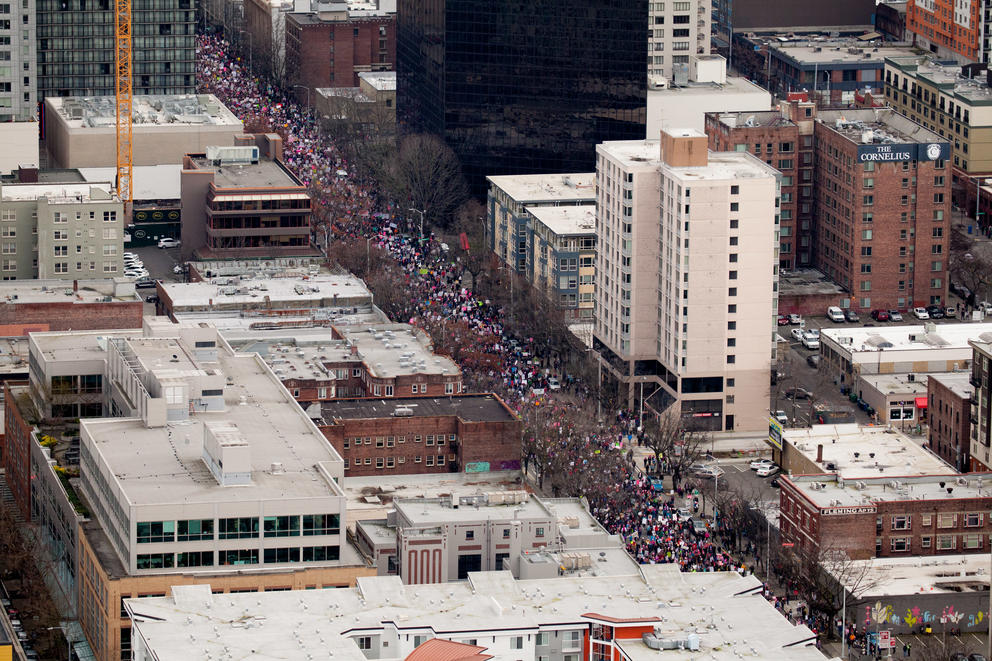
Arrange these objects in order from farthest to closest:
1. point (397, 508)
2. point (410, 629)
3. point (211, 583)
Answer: point (397, 508)
point (211, 583)
point (410, 629)

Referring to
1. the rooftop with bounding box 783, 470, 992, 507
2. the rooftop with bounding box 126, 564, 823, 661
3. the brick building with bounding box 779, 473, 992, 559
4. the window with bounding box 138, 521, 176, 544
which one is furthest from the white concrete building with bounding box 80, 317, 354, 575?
the rooftop with bounding box 783, 470, 992, 507

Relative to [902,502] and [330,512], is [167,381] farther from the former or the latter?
[902,502]

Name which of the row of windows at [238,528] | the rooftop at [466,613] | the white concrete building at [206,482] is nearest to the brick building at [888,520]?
the rooftop at [466,613]

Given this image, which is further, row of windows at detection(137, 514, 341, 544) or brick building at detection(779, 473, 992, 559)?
brick building at detection(779, 473, 992, 559)

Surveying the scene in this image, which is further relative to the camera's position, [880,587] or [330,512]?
[880,587]

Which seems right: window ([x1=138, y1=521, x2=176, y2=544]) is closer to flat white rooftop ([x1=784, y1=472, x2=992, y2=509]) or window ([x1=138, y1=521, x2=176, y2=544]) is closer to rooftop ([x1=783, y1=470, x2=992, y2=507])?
rooftop ([x1=783, y1=470, x2=992, y2=507])

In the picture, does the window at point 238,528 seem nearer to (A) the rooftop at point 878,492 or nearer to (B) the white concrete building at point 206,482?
(B) the white concrete building at point 206,482

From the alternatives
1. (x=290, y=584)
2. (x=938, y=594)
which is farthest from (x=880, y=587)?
(x=290, y=584)

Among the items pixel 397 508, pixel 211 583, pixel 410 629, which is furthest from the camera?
pixel 397 508
